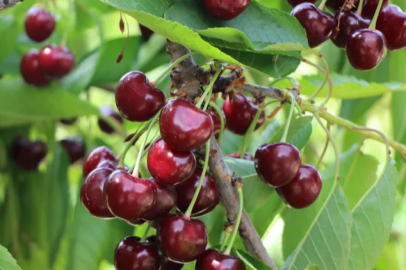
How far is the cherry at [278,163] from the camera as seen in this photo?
2.67 feet

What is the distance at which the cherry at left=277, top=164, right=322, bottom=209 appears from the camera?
87 centimetres

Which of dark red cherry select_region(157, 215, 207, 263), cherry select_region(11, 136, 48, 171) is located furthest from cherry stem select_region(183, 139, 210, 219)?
cherry select_region(11, 136, 48, 171)

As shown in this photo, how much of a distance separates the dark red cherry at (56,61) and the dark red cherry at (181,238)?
33.5 inches

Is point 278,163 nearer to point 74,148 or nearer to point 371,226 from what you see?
point 371,226

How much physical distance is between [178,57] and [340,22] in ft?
0.97

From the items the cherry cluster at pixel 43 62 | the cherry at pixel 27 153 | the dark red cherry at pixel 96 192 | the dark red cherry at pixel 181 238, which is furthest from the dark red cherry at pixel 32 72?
the dark red cherry at pixel 181 238

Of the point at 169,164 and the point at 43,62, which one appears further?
the point at 43,62

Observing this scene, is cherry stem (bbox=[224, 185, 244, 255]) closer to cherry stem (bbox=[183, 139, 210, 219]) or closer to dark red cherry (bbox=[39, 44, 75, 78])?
cherry stem (bbox=[183, 139, 210, 219])

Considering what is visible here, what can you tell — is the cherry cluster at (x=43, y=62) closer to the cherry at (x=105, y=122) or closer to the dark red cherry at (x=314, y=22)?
the cherry at (x=105, y=122)

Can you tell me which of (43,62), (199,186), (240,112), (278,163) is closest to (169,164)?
(199,186)

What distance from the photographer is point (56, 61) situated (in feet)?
4.86

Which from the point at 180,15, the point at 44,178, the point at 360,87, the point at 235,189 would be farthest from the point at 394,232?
the point at 180,15

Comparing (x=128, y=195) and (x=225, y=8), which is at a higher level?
(x=225, y=8)

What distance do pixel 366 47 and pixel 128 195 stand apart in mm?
447
